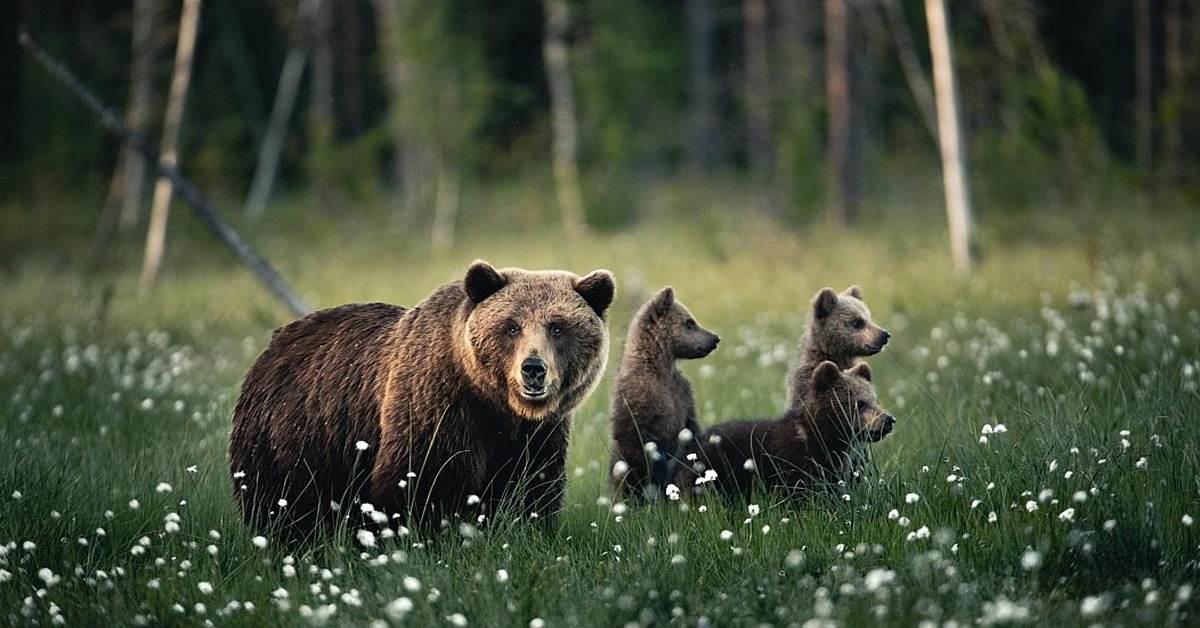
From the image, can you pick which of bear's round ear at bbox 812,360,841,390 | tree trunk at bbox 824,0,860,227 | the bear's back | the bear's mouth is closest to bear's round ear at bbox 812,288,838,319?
bear's round ear at bbox 812,360,841,390

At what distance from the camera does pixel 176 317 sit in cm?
1417

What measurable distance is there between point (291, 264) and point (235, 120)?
10871 mm

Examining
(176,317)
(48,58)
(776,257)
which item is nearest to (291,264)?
(176,317)

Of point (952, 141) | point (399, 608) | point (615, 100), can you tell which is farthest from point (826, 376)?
point (615, 100)

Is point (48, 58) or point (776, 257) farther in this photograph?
point (776, 257)

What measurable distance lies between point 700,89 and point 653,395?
99.9 feet

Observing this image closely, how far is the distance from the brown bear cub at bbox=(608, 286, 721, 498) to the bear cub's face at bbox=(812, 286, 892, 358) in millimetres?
620

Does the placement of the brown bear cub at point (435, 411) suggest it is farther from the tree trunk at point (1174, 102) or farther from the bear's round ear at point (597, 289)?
the tree trunk at point (1174, 102)

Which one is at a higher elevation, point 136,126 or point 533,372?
point 136,126

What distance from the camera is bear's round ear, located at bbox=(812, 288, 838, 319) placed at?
720cm

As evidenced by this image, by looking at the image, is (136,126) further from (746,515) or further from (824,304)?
(746,515)

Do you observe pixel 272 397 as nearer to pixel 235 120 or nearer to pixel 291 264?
pixel 291 264

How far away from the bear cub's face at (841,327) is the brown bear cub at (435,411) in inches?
66.0

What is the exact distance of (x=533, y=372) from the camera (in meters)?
5.51
